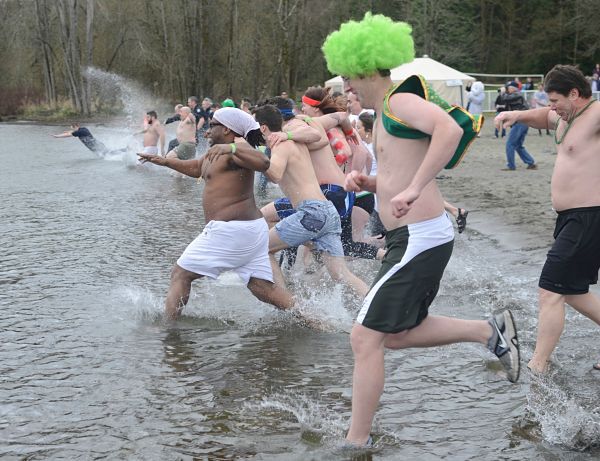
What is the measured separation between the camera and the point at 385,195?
165 inches

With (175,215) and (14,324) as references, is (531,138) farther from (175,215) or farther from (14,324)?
(14,324)

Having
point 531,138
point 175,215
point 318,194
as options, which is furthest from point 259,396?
point 531,138

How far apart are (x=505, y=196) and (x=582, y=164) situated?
954cm

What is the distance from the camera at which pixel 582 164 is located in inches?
200

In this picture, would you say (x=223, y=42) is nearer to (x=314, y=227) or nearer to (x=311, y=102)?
(x=311, y=102)

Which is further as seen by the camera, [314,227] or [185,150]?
→ [185,150]

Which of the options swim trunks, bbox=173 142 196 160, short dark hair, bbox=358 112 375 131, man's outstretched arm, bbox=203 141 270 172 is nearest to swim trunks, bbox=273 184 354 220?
man's outstretched arm, bbox=203 141 270 172

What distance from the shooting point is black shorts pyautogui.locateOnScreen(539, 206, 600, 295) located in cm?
499

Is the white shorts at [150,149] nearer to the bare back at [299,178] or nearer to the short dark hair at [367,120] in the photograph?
the short dark hair at [367,120]

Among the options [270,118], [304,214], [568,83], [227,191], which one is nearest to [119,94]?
[270,118]

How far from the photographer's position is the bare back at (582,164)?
16.6 feet

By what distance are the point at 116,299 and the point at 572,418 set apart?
15.0 ft

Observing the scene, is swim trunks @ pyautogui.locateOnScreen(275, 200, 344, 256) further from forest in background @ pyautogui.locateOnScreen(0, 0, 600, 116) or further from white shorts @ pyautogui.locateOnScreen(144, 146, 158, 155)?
forest in background @ pyautogui.locateOnScreen(0, 0, 600, 116)

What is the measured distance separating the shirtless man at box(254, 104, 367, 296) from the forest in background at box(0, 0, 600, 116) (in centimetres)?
4185
